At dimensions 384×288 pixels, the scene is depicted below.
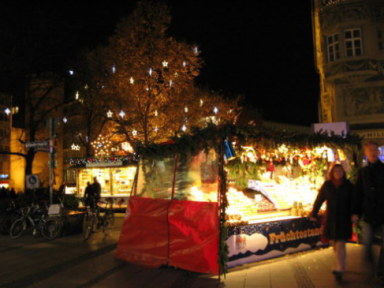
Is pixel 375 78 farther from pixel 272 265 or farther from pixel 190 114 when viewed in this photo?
pixel 272 265

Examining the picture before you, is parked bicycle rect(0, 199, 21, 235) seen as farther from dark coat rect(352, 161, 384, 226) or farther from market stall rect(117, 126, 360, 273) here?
dark coat rect(352, 161, 384, 226)

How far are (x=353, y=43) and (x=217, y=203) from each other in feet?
60.9

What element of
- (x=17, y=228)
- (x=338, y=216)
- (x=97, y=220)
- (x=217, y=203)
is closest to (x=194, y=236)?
(x=217, y=203)

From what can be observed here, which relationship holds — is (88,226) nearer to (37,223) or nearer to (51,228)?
(51,228)

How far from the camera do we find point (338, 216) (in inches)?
236

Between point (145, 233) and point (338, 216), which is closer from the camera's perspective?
point (338, 216)

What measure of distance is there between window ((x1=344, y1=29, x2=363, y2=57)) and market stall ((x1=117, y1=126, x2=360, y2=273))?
14.1m

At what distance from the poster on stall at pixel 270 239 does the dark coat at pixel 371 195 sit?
204 centimetres

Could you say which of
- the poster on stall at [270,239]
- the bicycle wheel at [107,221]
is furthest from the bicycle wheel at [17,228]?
the poster on stall at [270,239]

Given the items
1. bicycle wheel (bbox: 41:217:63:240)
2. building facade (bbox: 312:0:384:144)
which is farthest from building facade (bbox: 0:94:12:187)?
building facade (bbox: 312:0:384:144)

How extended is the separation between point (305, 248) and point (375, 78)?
16.1 meters

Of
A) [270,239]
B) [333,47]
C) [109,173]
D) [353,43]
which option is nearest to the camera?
[270,239]

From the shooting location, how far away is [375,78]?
21.0m

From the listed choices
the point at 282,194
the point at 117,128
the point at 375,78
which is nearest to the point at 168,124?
the point at 117,128
